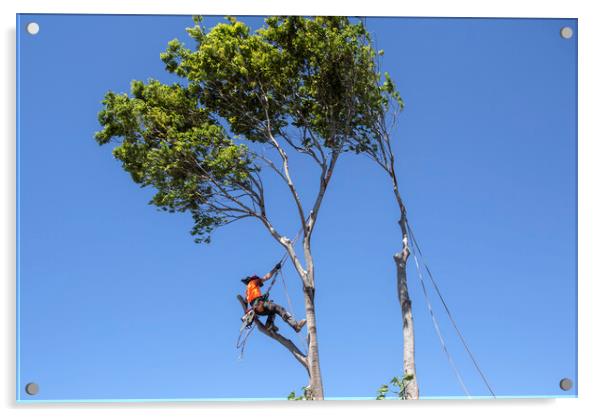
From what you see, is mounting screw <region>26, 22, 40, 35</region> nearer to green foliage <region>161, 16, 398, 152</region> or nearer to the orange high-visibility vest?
green foliage <region>161, 16, 398, 152</region>

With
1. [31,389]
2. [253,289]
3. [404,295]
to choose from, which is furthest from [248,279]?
[31,389]

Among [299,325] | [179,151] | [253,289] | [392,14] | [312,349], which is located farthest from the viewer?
[179,151]

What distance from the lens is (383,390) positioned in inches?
222

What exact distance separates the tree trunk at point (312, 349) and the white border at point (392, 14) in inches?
16.1

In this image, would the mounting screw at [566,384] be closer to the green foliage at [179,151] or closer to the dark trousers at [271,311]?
the dark trousers at [271,311]

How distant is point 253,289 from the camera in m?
6.16

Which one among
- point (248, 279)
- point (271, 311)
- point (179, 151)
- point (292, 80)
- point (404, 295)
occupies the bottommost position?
point (271, 311)

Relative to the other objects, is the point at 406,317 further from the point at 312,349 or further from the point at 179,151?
the point at 179,151

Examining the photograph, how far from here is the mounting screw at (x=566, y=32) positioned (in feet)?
19.2

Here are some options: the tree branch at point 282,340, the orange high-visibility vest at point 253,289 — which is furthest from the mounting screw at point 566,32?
the tree branch at point 282,340

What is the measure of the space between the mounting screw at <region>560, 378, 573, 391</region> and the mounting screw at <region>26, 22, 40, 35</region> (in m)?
4.14

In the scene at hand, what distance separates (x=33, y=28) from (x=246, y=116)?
1.85 m

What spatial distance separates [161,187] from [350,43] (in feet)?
5.94
